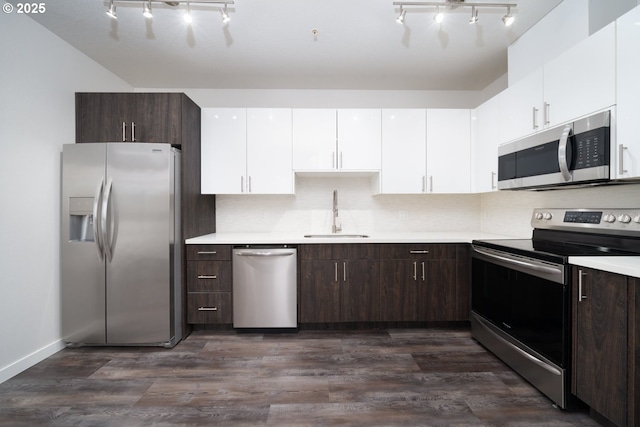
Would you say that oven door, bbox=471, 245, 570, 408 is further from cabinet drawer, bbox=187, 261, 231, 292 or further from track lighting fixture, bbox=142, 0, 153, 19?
track lighting fixture, bbox=142, 0, 153, 19

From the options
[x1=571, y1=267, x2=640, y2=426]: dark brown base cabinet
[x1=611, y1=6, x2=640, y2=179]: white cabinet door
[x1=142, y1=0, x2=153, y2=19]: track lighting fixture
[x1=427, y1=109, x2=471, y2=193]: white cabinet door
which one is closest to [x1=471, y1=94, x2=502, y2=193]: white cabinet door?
[x1=427, y1=109, x2=471, y2=193]: white cabinet door

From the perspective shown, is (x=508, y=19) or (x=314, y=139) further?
(x=314, y=139)

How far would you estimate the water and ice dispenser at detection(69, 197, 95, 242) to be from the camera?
2.58m

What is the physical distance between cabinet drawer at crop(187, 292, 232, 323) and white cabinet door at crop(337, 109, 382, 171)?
1.79 metres

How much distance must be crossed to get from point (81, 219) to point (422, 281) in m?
3.18

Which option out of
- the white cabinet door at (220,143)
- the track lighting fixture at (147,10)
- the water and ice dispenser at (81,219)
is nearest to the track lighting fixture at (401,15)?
the white cabinet door at (220,143)

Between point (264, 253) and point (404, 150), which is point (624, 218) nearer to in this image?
point (404, 150)

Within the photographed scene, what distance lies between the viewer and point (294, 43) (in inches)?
105

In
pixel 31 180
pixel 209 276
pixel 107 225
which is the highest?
pixel 31 180

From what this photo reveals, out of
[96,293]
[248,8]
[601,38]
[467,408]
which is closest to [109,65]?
[248,8]

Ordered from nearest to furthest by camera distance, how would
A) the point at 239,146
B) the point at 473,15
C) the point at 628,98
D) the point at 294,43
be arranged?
the point at 628,98, the point at 473,15, the point at 294,43, the point at 239,146

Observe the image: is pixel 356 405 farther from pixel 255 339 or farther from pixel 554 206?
pixel 554 206

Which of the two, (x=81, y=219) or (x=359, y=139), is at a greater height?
(x=359, y=139)

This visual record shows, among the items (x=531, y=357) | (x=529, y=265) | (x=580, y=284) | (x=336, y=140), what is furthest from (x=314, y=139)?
(x=531, y=357)
